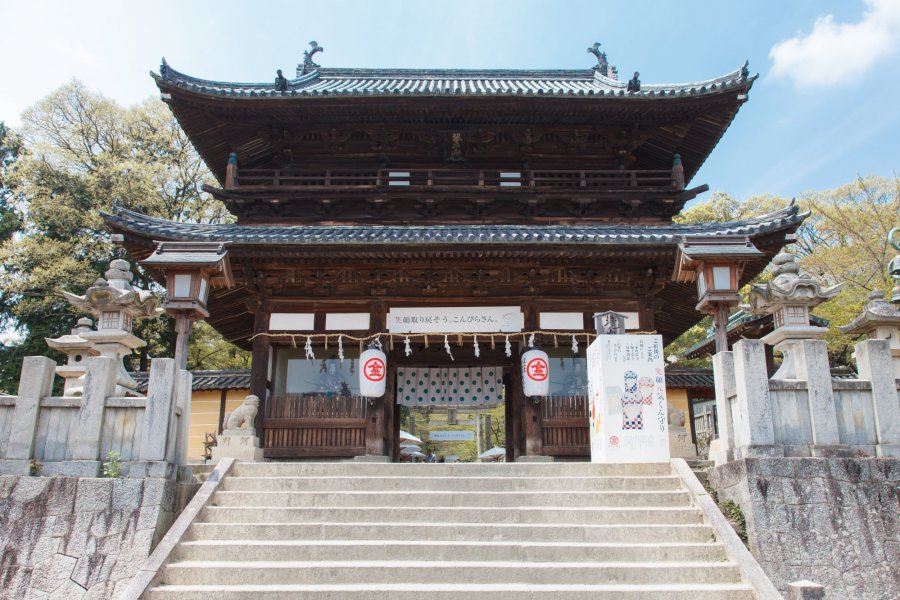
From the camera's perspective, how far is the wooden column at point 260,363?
478 inches

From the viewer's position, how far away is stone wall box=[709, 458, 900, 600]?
708cm

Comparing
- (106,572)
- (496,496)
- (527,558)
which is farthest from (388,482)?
(106,572)

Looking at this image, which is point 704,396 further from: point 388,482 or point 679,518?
point 388,482

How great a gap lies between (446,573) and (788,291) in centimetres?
601

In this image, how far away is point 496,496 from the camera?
805 cm

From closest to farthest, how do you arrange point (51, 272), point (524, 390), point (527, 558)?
1. point (527, 558)
2. point (524, 390)
3. point (51, 272)

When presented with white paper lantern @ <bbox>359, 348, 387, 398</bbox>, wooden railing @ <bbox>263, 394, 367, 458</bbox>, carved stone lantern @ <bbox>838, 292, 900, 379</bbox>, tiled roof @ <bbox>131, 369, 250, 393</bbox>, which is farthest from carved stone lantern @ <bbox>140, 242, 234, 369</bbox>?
carved stone lantern @ <bbox>838, 292, 900, 379</bbox>

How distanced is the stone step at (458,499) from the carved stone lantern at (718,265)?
311cm

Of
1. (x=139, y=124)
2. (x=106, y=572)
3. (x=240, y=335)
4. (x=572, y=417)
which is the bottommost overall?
(x=106, y=572)

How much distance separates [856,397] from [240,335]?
14.6 metres

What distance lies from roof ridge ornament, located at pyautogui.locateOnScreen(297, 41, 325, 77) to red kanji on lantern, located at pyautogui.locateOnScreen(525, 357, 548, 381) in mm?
12070

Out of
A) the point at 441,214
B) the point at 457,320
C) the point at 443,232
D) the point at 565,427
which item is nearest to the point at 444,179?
the point at 441,214

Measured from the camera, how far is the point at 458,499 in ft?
26.3

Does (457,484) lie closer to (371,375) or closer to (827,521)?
A: (371,375)
